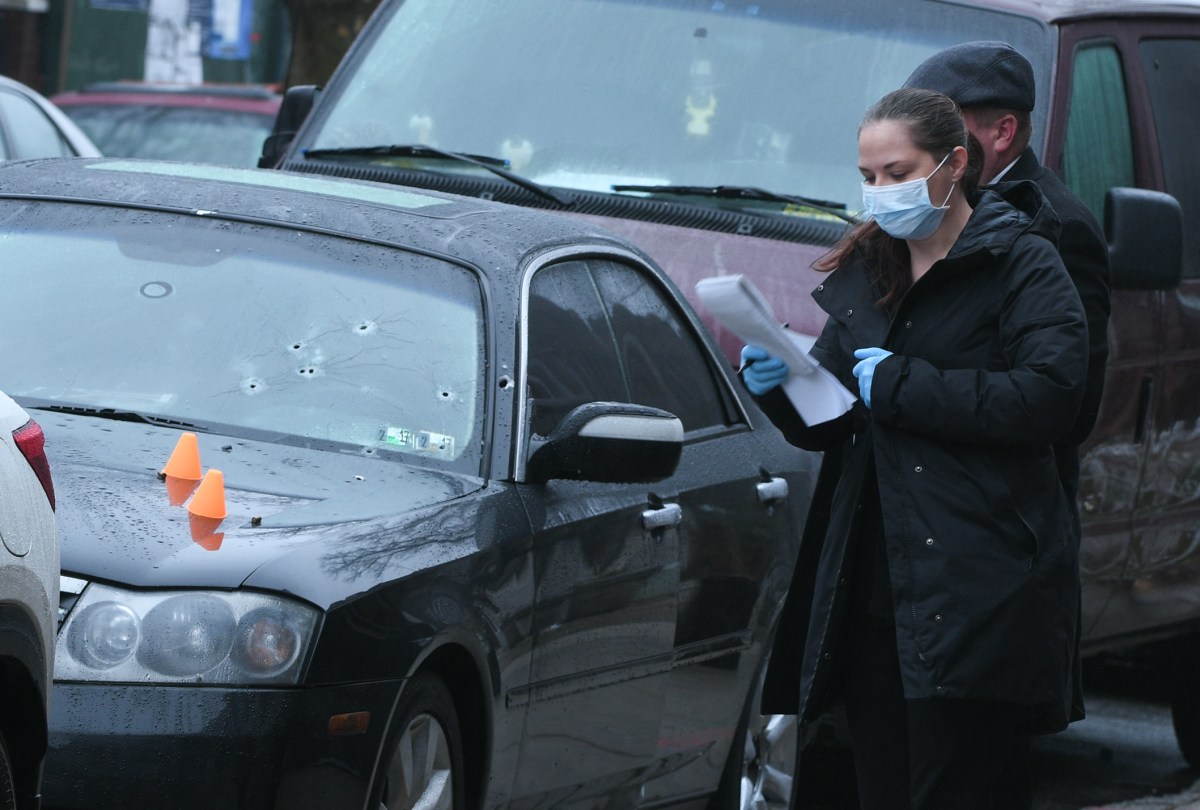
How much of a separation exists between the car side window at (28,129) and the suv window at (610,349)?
20.0ft

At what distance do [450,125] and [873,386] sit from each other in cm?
396

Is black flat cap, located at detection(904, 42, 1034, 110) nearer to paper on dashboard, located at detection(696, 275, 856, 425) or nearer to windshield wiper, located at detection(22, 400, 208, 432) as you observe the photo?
paper on dashboard, located at detection(696, 275, 856, 425)

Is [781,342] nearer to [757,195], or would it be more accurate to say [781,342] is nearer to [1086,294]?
[1086,294]

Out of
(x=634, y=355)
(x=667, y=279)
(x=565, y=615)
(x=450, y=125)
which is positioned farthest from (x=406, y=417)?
(x=450, y=125)

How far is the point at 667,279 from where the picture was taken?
20.6ft

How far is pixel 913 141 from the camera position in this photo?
4.26 m

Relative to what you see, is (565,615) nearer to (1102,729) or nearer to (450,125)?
(450,125)

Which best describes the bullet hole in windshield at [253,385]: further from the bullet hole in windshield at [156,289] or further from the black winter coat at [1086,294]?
the black winter coat at [1086,294]

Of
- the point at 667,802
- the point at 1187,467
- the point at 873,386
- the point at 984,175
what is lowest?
the point at 667,802

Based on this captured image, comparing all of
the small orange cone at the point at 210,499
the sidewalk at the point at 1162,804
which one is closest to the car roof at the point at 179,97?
the sidewalk at the point at 1162,804

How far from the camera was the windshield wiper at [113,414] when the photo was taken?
492 centimetres

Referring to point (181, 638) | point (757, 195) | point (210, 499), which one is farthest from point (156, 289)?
point (757, 195)

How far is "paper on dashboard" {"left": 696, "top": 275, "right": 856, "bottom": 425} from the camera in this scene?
4.07 meters

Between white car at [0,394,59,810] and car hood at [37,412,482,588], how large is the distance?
19.5 inches
